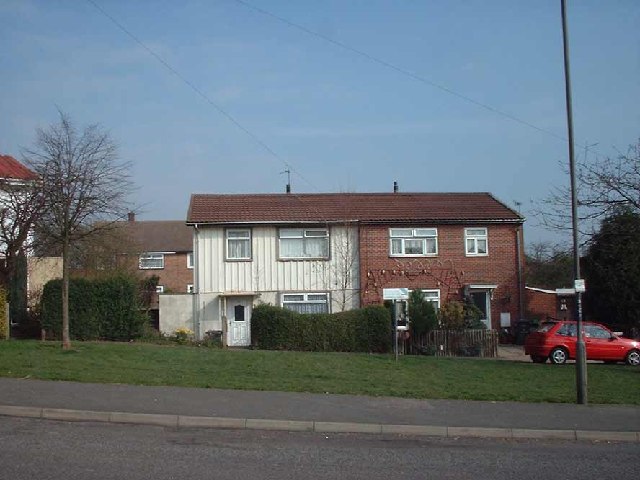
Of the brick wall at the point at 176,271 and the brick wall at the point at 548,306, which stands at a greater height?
the brick wall at the point at 176,271

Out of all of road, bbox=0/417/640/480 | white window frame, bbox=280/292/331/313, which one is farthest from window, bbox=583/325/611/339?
road, bbox=0/417/640/480

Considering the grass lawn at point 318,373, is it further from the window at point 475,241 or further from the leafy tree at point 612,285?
the window at point 475,241

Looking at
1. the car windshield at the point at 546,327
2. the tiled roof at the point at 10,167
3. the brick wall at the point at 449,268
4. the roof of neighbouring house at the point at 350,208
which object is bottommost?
the car windshield at the point at 546,327

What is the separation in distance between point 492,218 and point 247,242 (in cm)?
1031

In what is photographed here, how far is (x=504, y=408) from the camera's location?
13430 mm

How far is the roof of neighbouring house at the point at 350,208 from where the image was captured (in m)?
30.2

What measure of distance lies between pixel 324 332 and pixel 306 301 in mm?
4414

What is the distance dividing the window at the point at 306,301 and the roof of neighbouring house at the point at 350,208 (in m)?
3.06

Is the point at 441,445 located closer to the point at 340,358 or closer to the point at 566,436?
the point at 566,436

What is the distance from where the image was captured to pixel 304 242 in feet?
99.3

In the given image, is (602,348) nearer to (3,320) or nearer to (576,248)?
(576,248)

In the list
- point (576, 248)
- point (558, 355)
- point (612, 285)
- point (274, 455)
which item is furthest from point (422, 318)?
point (274, 455)

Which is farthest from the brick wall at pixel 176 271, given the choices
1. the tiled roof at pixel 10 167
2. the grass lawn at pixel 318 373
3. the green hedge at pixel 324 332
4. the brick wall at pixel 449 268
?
the grass lawn at pixel 318 373

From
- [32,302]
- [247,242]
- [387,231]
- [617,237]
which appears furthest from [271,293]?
[617,237]
